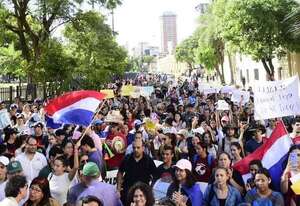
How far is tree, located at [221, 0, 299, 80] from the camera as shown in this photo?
119 feet

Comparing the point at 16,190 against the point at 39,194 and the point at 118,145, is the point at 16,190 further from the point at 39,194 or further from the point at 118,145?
the point at 118,145

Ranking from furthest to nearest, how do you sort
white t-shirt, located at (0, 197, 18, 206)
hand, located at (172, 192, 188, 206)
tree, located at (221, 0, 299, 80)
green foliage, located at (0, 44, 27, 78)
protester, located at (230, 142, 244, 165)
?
tree, located at (221, 0, 299, 80), green foliage, located at (0, 44, 27, 78), protester, located at (230, 142, 244, 165), hand, located at (172, 192, 188, 206), white t-shirt, located at (0, 197, 18, 206)

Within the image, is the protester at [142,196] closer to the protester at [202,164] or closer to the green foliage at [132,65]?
the protester at [202,164]

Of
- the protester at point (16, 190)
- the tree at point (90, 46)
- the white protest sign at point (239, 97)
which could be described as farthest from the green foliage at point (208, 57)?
the protester at point (16, 190)

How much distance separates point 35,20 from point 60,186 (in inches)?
899

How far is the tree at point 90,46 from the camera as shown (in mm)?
28375

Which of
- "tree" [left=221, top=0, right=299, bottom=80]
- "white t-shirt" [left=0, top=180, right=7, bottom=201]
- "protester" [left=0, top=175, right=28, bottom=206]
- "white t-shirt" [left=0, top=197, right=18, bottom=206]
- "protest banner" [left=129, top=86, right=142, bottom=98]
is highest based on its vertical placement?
"tree" [left=221, top=0, right=299, bottom=80]

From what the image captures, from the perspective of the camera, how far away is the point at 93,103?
373 inches

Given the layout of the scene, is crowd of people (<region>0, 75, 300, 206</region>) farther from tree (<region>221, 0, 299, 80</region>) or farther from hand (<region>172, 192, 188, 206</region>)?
tree (<region>221, 0, 299, 80</region>)

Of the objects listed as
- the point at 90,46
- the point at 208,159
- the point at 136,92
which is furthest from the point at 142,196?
the point at 90,46

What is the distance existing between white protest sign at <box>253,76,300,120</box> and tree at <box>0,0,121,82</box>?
18.3 meters

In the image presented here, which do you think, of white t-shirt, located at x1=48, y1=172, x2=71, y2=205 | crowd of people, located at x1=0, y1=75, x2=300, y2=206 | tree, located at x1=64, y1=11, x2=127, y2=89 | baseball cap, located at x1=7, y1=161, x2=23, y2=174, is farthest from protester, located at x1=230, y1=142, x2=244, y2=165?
tree, located at x1=64, y1=11, x2=127, y2=89

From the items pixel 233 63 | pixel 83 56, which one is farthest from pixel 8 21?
pixel 233 63

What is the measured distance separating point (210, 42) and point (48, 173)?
48.8 meters
